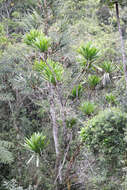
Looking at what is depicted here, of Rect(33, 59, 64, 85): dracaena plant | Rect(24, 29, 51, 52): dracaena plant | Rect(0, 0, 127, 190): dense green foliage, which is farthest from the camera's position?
Rect(24, 29, 51, 52): dracaena plant

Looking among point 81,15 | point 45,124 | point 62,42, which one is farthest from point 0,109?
point 81,15

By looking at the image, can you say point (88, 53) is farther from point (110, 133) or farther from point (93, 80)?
point (110, 133)

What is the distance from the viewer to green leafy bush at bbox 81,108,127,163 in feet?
9.51

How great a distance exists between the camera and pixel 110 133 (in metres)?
2.94

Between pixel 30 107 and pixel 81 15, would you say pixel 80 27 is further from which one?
pixel 30 107

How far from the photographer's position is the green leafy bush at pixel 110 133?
9.51 feet

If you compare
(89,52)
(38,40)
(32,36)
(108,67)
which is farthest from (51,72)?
(108,67)

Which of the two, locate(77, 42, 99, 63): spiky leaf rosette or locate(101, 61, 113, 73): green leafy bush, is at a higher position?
locate(77, 42, 99, 63): spiky leaf rosette

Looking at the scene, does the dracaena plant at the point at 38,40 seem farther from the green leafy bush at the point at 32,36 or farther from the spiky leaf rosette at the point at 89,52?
the spiky leaf rosette at the point at 89,52

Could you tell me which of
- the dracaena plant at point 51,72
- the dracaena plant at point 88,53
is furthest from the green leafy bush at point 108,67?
the dracaena plant at point 51,72

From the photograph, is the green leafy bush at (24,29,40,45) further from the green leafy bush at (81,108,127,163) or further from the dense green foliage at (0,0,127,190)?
the green leafy bush at (81,108,127,163)

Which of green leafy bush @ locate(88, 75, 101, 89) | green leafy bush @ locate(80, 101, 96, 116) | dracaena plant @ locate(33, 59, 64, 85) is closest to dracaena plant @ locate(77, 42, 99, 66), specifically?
green leafy bush @ locate(88, 75, 101, 89)

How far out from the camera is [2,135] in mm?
5977

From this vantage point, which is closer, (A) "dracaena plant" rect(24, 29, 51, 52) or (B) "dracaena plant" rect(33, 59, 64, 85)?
(B) "dracaena plant" rect(33, 59, 64, 85)
